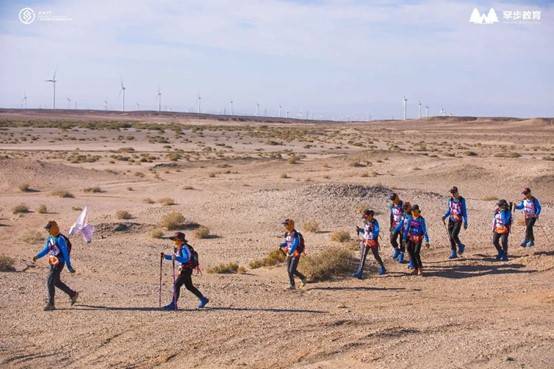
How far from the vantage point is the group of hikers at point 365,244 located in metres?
16.3

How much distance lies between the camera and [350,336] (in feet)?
45.6

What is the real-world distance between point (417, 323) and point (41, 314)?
701cm

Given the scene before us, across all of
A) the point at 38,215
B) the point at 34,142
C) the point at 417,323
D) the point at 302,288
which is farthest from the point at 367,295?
the point at 34,142

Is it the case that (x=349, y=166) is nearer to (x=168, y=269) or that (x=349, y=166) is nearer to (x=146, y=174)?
(x=146, y=174)

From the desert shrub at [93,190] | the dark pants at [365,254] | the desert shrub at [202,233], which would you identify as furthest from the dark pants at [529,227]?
the desert shrub at [93,190]

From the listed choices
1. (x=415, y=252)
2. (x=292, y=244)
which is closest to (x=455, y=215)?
(x=415, y=252)

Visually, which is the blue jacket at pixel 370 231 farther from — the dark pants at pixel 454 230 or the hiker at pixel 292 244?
the dark pants at pixel 454 230

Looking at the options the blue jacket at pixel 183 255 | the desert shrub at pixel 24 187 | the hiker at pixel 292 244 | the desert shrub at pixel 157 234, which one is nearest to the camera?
the blue jacket at pixel 183 255

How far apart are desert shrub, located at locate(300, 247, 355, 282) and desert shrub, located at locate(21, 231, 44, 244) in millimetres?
10194

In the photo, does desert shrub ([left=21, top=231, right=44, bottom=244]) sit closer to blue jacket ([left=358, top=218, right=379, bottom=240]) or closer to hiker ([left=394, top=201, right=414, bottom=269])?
hiker ([left=394, top=201, right=414, bottom=269])

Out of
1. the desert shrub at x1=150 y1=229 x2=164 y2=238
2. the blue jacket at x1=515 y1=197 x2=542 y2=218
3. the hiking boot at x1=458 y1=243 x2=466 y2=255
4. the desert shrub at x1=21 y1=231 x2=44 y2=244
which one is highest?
the blue jacket at x1=515 y1=197 x2=542 y2=218

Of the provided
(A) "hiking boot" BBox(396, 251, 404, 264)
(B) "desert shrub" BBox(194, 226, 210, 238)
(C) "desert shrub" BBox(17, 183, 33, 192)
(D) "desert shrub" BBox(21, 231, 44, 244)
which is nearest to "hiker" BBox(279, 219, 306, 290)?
(A) "hiking boot" BBox(396, 251, 404, 264)

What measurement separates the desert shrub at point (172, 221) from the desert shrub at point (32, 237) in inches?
168

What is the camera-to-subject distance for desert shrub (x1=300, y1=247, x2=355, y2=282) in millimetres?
20505
